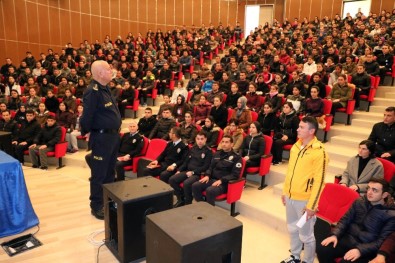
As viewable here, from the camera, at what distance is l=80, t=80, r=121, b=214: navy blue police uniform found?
2.85 meters

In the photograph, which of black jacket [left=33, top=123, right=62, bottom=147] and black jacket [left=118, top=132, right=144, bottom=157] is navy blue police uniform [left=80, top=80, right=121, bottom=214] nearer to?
black jacket [left=118, top=132, right=144, bottom=157]

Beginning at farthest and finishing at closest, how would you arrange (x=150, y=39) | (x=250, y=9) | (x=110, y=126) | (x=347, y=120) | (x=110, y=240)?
(x=250, y=9) → (x=150, y=39) → (x=347, y=120) → (x=110, y=126) → (x=110, y=240)

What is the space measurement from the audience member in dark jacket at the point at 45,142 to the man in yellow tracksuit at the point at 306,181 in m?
4.26

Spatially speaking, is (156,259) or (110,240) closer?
(156,259)

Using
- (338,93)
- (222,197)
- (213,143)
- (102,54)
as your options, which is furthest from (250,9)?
(222,197)

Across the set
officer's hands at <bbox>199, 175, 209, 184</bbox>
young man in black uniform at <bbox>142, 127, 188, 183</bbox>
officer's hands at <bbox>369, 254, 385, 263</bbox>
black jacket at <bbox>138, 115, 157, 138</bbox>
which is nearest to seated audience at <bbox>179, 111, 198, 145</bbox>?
young man in black uniform at <bbox>142, 127, 188, 183</bbox>

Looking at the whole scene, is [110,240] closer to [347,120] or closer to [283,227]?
[283,227]

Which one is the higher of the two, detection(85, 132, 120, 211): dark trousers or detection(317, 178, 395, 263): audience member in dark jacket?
detection(85, 132, 120, 211): dark trousers

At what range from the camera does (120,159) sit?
4625 millimetres

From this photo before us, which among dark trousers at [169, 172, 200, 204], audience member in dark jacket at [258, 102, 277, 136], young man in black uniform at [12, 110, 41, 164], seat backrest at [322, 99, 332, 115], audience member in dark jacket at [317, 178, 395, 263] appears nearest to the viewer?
audience member in dark jacket at [317, 178, 395, 263]

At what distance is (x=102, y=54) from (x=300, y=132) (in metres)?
9.50

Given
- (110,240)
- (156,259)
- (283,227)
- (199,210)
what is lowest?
(283,227)

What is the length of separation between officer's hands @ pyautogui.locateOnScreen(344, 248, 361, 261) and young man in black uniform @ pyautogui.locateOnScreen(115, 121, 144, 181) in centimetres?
311

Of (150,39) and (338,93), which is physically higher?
(150,39)
